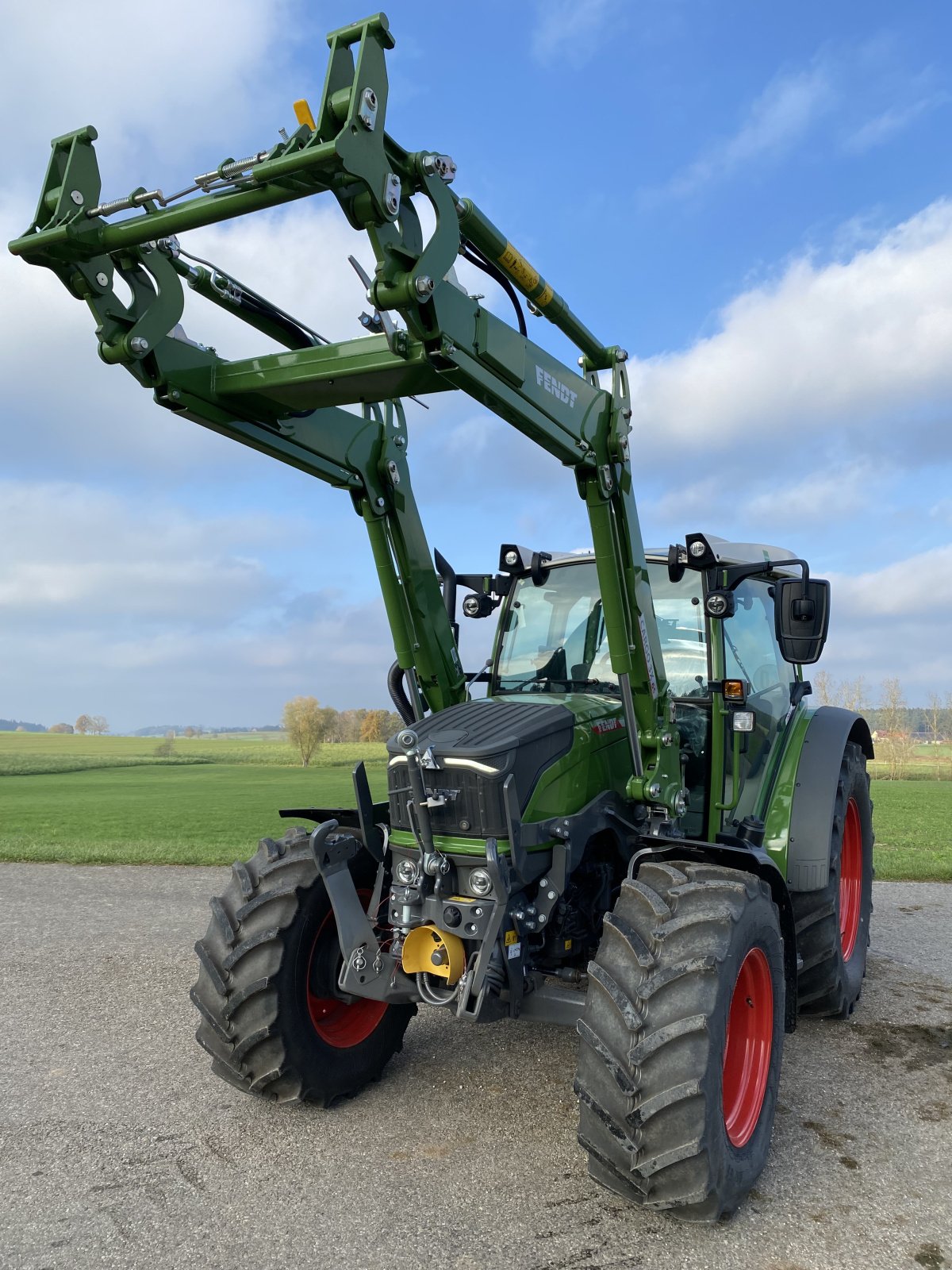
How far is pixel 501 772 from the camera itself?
391cm

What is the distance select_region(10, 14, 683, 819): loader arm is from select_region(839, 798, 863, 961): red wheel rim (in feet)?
8.22

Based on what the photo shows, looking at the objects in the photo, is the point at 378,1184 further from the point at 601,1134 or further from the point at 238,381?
the point at 238,381

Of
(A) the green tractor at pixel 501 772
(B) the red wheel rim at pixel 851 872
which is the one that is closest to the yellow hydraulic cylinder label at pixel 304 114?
(A) the green tractor at pixel 501 772

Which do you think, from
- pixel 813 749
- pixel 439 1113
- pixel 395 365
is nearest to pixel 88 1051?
pixel 439 1113

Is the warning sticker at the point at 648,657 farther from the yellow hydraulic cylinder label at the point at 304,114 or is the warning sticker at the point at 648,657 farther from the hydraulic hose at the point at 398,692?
the yellow hydraulic cylinder label at the point at 304,114

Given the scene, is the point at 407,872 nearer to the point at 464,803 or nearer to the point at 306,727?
the point at 464,803

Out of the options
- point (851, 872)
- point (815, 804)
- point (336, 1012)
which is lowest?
point (336, 1012)

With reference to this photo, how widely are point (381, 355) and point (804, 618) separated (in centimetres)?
229

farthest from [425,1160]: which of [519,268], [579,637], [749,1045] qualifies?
[519,268]

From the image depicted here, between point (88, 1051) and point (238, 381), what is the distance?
153 inches

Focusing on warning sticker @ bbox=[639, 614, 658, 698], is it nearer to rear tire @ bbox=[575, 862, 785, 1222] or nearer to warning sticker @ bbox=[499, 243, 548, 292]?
rear tire @ bbox=[575, 862, 785, 1222]

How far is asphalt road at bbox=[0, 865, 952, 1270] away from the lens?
3.24m

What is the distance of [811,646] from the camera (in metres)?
4.38

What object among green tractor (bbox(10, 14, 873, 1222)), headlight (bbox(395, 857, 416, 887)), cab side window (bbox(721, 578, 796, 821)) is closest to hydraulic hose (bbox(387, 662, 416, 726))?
green tractor (bbox(10, 14, 873, 1222))
